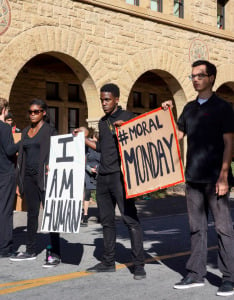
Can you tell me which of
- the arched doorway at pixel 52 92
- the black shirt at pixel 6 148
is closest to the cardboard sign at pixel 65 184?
the black shirt at pixel 6 148

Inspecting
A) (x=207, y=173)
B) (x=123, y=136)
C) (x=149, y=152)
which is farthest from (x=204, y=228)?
(x=123, y=136)

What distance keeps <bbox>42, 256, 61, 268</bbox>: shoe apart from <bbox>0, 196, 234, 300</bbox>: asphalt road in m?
0.08

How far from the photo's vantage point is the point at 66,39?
15.6 metres

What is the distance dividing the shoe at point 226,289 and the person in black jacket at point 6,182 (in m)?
3.14

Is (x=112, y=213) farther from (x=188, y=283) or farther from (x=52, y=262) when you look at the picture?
(x=188, y=283)

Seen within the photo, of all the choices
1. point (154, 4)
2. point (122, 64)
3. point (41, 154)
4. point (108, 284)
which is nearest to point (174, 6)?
point (154, 4)

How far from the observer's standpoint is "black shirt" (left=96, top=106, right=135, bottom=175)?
5918 millimetres

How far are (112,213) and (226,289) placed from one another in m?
1.57

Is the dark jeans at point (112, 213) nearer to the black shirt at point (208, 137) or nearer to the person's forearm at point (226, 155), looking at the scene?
the black shirt at point (208, 137)

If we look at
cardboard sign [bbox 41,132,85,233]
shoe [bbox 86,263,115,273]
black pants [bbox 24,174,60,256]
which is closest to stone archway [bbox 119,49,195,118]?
black pants [bbox 24,174,60,256]

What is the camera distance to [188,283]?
17.2 ft

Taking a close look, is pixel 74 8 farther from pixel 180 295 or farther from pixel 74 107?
pixel 180 295

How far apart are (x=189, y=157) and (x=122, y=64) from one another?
12.3 m

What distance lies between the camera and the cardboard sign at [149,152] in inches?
224
